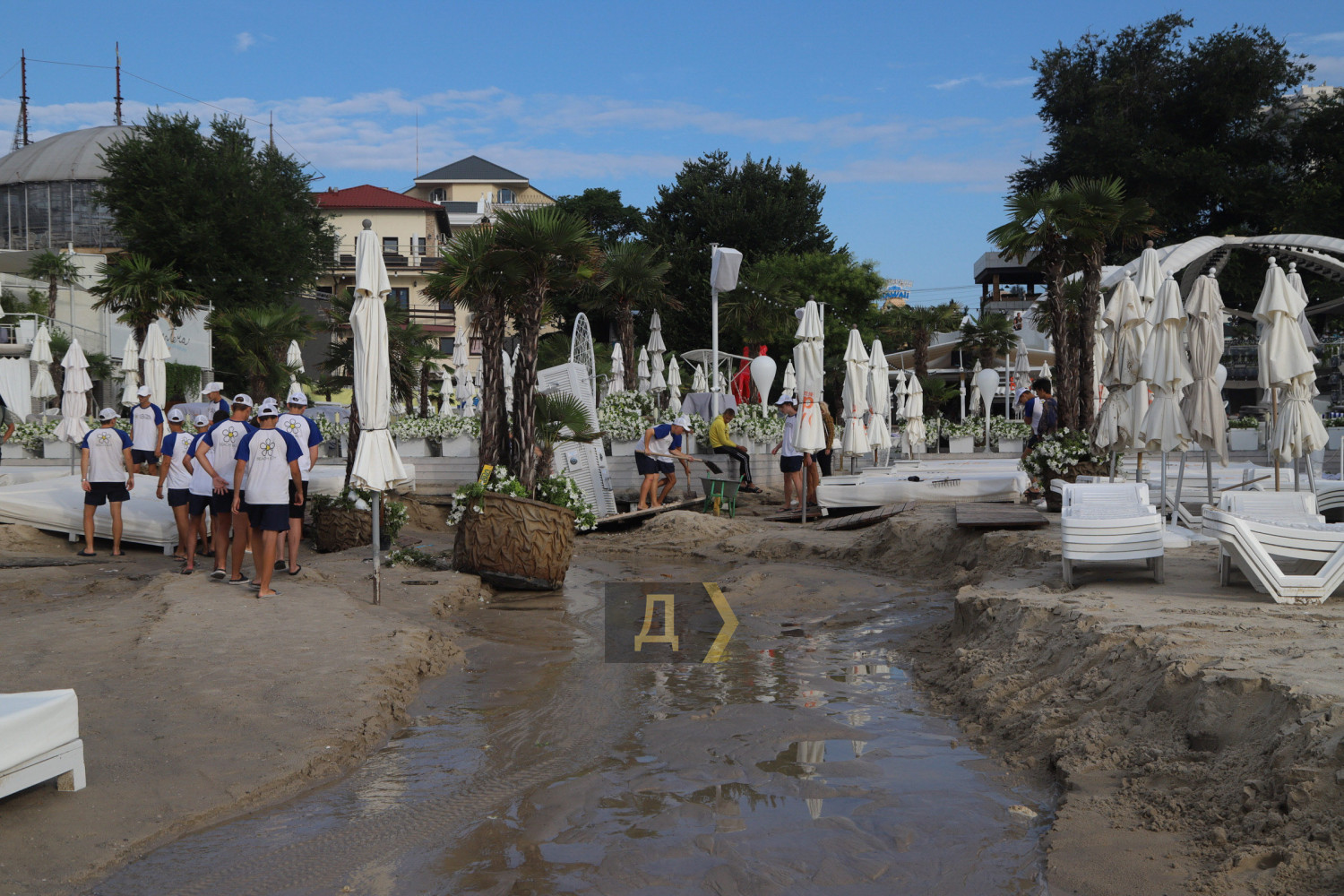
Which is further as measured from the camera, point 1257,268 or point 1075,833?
point 1257,268

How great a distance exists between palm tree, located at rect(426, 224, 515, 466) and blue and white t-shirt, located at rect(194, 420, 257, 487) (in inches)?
194

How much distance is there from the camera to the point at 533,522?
10078 millimetres

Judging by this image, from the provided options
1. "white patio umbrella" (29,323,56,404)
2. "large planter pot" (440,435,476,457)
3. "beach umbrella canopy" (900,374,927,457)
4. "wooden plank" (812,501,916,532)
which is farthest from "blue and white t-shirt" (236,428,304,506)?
"white patio umbrella" (29,323,56,404)

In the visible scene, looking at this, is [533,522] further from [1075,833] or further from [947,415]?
[947,415]

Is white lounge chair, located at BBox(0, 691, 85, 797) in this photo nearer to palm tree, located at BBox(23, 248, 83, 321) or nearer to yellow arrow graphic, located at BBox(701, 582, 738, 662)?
yellow arrow graphic, located at BBox(701, 582, 738, 662)

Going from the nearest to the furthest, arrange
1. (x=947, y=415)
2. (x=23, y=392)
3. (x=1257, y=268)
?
(x=23, y=392) → (x=1257, y=268) → (x=947, y=415)

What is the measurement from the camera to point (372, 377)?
8875 mm

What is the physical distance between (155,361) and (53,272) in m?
→ 21.1

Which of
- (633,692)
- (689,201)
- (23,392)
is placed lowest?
(633,692)

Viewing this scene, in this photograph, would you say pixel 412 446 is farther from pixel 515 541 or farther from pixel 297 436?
pixel 515 541

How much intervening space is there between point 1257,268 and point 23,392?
37209 mm

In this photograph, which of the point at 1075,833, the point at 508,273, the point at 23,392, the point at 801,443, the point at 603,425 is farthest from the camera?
the point at 23,392

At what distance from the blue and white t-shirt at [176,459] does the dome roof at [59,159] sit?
4876cm

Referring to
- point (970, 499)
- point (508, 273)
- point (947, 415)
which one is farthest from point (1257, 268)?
point (508, 273)
